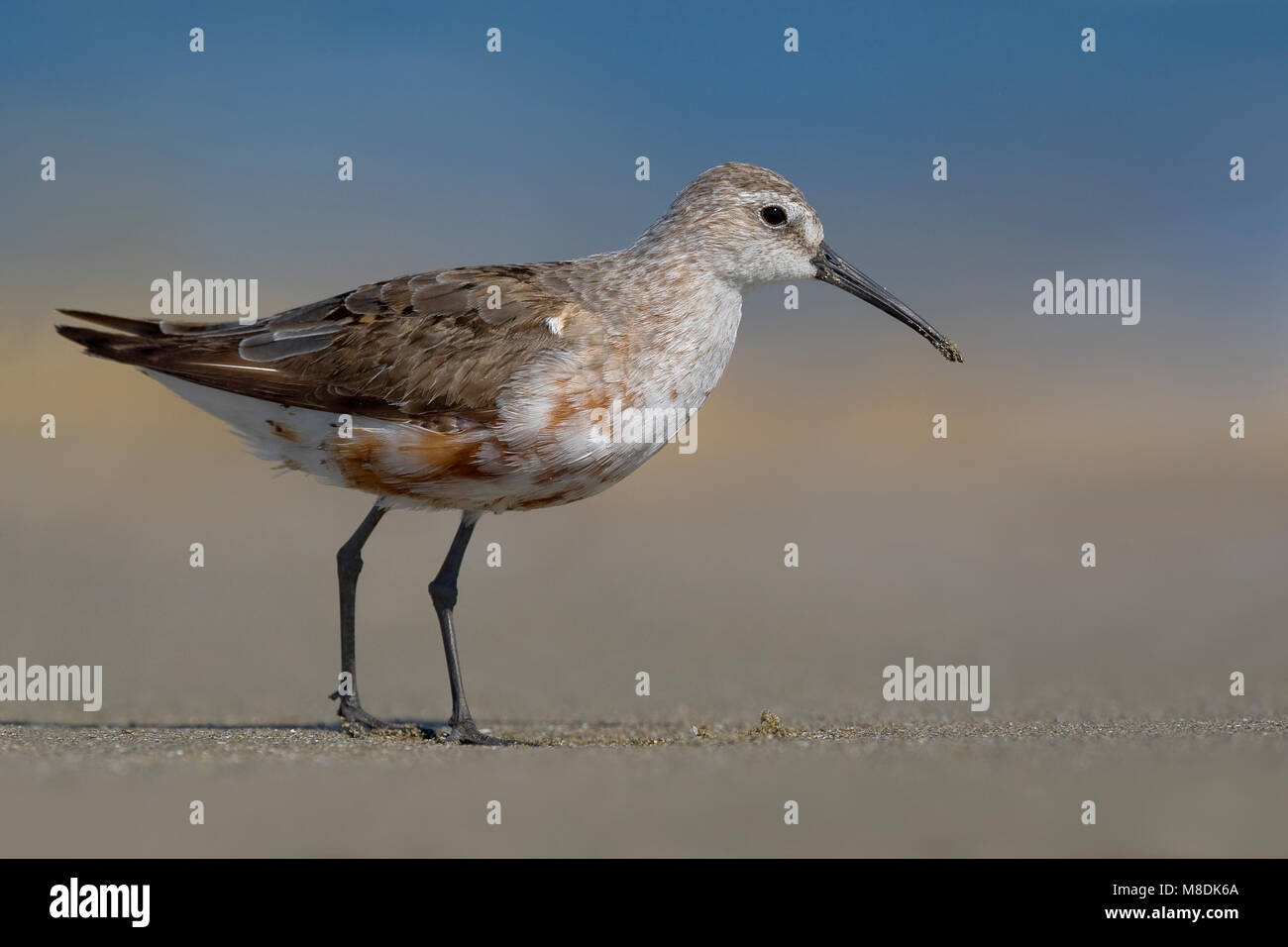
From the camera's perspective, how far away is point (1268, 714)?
10.8m

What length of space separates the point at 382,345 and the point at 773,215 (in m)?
3.18

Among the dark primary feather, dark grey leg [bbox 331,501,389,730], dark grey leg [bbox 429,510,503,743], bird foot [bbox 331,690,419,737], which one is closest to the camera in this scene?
the dark primary feather

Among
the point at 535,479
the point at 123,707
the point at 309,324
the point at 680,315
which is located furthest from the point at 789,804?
the point at 123,707

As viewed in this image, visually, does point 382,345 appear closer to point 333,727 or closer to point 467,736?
point 467,736

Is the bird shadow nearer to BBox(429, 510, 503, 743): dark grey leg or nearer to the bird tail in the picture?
BBox(429, 510, 503, 743): dark grey leg

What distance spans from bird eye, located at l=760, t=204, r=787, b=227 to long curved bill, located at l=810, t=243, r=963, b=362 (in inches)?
18.6

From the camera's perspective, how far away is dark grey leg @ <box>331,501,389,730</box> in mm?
10953

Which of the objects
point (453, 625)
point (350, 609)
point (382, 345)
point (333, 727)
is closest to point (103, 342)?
point (382, 345)

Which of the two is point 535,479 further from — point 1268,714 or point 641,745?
point 1268,714

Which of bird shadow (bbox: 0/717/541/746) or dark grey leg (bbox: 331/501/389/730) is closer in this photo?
bird shadow (bbox: 0/717/541/746)

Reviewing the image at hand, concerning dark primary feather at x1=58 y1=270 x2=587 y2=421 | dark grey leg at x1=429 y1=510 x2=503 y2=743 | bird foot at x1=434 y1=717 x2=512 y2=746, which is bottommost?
bird foot at x1=434 y1=717 x2=512 y2=746

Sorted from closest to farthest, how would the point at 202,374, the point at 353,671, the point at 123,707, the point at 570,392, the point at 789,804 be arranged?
the point at 789,804
the point at 570,392
the point at 202,374
the point at 353,671
the point at 123,707

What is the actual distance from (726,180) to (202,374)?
431 centimetres

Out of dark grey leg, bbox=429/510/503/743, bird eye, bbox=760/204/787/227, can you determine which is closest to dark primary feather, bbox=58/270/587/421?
dark grey leg, bbox=429/510/503/743
